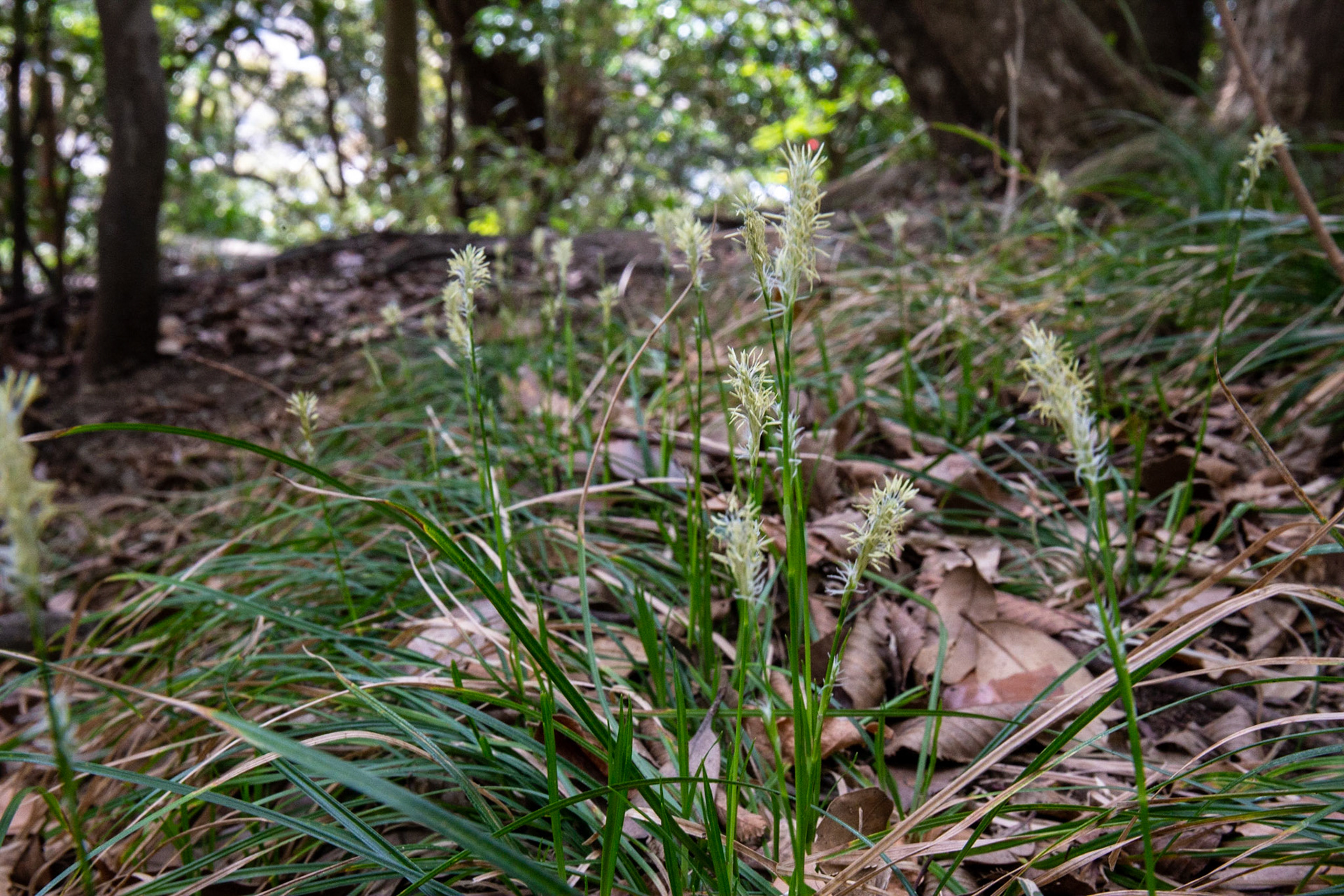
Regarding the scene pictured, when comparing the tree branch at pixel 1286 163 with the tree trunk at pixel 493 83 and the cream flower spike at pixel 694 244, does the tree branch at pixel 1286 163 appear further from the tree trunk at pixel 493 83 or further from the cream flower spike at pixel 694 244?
the tree trunk at pixel 493 83

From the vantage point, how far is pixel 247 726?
0.47 meters

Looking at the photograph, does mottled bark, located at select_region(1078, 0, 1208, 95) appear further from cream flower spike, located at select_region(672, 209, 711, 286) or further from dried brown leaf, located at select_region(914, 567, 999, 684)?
cream flower spike, located at select_region(672, 209, 711, 286)

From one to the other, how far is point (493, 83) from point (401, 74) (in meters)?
0.95

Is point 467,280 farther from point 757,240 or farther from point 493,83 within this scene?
point 493,83

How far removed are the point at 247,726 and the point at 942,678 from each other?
895 millimetres

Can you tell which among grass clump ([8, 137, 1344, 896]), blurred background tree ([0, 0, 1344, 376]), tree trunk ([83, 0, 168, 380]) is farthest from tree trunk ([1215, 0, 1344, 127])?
tree trunk ([83, 0, 168, 380])

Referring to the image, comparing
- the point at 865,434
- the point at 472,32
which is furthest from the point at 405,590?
the point at 472,32

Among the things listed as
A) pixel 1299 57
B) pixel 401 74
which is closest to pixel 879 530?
pixel 1299 57

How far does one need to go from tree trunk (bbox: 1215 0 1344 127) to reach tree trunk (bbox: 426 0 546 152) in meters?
4.75

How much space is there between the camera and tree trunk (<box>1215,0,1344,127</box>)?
2873 millimetres

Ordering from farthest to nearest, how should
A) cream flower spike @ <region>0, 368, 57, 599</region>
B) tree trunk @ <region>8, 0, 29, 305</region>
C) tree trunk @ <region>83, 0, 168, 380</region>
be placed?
tree trunk @ <region>8, 0, 29, 305</region> → tree trunk @ <region>83, 0, 168, 380</region> → cream flower spike @ <region>0, 368, 57, 599</region>

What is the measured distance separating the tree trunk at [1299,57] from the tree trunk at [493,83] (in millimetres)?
4752

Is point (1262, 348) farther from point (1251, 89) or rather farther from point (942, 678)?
point (942, 678)

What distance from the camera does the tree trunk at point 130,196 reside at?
3051 mm
